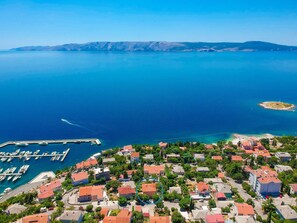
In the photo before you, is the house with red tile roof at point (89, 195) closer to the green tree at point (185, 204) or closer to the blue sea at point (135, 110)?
the green tree at point (185, 204)

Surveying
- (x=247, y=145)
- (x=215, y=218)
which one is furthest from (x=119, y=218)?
(x=247, y=145)

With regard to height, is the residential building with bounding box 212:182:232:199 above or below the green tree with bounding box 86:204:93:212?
above

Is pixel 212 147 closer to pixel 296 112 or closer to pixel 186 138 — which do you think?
pixel 186 138

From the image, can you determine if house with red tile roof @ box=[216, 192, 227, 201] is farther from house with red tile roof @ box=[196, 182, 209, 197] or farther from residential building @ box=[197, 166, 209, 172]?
residential building @ box=[197, 166, 209, 172]

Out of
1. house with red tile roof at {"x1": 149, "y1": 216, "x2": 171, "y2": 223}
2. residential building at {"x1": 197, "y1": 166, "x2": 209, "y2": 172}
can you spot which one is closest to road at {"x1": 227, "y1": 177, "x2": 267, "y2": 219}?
residential building at {"x1": 197, "y1": 166, "x2": 209, "y2": 172}

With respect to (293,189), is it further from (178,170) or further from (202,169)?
(178,170)

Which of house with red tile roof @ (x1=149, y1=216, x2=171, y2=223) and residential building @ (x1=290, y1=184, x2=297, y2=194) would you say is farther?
residential building @ (x1=290, y1=184, x2=297, y2=194)

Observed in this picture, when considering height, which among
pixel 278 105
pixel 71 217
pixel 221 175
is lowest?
pixel 278 105
